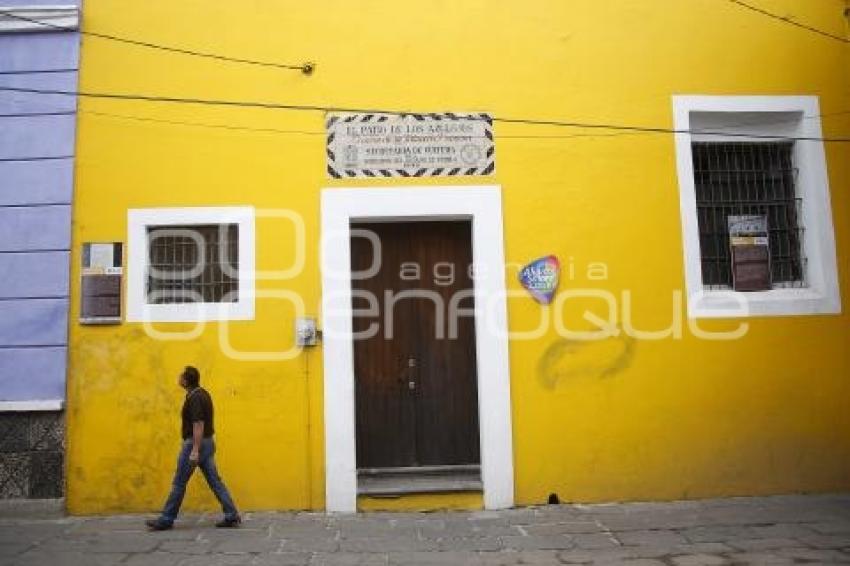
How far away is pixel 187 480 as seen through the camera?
6.38 m

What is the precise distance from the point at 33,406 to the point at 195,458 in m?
1.86

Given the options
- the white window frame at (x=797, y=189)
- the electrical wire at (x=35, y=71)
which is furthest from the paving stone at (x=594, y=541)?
the electrical wire at (x=35, y=71)

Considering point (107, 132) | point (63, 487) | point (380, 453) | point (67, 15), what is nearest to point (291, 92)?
point (107, 132)

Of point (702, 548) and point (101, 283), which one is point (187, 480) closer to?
point (101, 283)

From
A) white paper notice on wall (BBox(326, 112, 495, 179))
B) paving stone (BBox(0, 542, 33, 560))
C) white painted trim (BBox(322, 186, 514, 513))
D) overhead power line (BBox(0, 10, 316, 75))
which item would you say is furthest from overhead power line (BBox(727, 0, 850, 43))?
paving stone (BBox(0, 542, 33, 560))

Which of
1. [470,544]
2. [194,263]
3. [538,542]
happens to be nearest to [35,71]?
[194,263]

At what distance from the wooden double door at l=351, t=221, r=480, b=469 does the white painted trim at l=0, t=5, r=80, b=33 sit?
3557mm

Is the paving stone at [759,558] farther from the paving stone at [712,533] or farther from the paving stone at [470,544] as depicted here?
the paving stone at [470,544]

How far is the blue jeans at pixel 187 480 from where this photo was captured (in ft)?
20.7

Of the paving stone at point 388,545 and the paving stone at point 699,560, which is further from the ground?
the paving stone at point 388,545

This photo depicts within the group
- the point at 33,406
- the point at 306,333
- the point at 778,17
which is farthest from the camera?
the point at 778,17

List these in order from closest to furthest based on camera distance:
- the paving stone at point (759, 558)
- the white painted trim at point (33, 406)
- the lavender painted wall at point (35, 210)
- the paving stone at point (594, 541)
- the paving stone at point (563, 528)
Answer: the paving stone at point (759, 558), the paving stone at point (594, 541), the paving stone at point (563, 528), the white painted trim at point (33, 406), the lavender painted wall at point (35, 210)

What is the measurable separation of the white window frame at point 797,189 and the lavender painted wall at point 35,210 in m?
6.30

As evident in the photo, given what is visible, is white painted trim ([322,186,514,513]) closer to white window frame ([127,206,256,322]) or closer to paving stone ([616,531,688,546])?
white window frame ([127,206,256,322])
